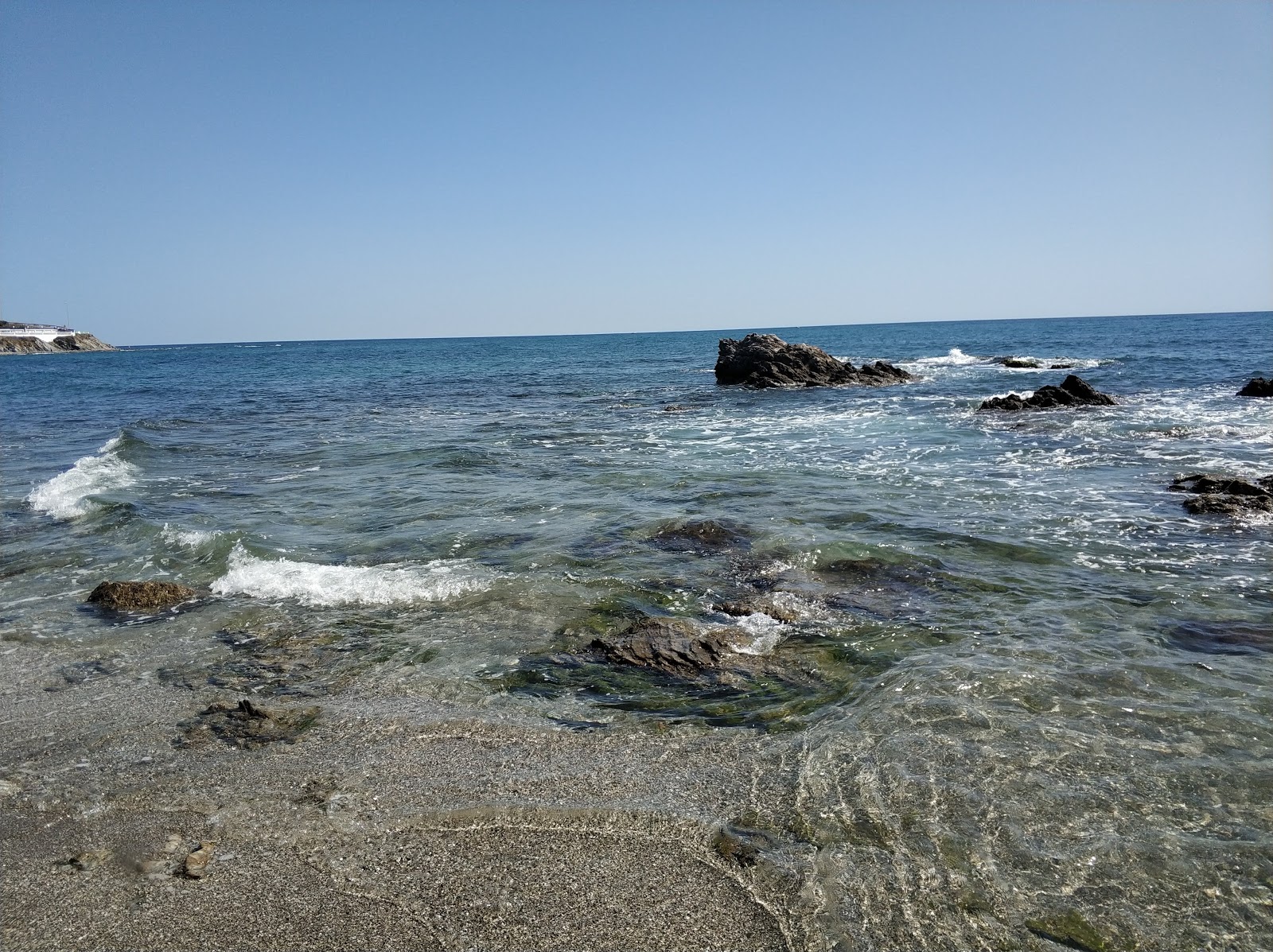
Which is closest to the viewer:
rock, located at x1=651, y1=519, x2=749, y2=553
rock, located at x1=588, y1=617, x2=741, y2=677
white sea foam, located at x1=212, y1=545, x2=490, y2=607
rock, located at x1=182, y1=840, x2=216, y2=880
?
rock, located at x1=182, y1=840, x2=216, y2=880

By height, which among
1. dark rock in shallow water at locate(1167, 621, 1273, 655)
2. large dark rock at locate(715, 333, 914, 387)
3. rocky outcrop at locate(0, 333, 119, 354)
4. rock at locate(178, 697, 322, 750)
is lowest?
rock at locate(178, 697, 322, 750)

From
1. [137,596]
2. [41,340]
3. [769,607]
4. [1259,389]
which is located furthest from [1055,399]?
[41,340]

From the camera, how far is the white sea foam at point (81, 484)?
13.4 metres

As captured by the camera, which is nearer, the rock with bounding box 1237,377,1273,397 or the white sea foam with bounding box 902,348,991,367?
the rock with bounding box 1237,377,1273,397

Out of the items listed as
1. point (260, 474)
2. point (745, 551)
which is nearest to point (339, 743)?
point (745, 551)

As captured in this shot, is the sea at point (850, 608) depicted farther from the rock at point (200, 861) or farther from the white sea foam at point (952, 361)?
the white sea foam at point (952, 361)

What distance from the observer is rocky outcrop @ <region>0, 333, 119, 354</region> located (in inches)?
4395

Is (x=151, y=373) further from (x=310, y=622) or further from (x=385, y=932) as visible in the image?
(x=385, y=932)

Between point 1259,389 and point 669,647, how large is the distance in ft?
95.1

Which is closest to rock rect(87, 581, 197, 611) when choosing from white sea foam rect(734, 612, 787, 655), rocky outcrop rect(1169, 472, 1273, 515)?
white sea foam rect(734, 612, 787, 655)

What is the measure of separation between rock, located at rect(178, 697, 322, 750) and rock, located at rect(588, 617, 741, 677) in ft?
8.59

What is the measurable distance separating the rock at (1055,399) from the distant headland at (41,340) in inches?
5396

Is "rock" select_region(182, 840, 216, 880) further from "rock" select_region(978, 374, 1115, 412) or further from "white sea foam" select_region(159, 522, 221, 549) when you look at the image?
"rock" select_region(978, 374, 1115, 412)

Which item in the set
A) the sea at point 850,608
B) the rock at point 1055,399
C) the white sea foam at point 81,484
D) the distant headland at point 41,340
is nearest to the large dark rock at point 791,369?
the rock at point 1055,399
